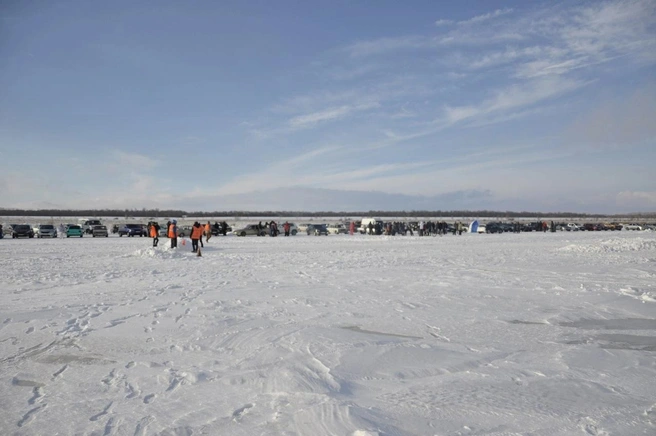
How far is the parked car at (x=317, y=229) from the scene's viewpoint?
52.4 metres

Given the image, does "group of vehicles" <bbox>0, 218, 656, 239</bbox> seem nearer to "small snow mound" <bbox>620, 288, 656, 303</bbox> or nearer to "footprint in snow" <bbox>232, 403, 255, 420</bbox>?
"small snow mound" <bbox>620, 288, 656, 303</bbox>

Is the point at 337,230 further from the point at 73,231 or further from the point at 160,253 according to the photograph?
the point at 160,253

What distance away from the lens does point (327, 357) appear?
641cm

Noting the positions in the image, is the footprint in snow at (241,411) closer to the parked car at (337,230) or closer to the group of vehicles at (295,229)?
the group of vehicles at (295,229)

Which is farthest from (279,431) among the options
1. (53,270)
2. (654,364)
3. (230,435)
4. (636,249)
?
(636,249)

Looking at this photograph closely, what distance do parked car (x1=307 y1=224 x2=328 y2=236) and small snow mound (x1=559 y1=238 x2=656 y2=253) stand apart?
2980 centimetres

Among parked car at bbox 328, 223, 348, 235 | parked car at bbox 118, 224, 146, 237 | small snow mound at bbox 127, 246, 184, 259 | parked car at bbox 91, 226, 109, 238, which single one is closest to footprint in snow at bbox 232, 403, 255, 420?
small snow mound at bbox 127, 246, 184, 259

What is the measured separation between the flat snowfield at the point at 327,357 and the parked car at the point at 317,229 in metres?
38.7

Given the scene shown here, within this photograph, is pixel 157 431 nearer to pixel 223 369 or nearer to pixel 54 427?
pixel 54 427

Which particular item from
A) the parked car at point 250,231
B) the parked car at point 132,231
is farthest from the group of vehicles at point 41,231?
the parked car at point 250,231

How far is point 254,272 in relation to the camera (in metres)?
15.8

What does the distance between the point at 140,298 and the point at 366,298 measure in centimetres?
517

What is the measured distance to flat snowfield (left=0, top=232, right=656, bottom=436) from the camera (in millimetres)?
4449

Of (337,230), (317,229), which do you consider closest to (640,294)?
(317,229)
